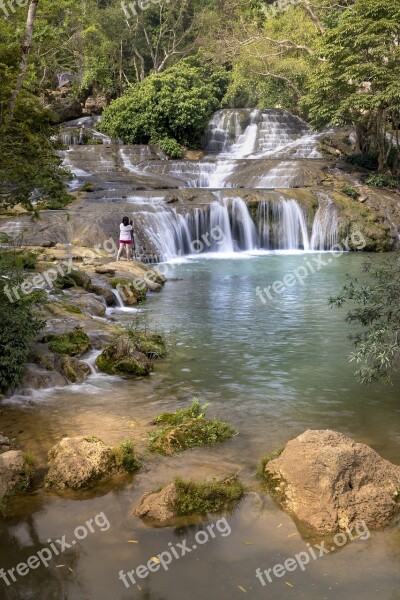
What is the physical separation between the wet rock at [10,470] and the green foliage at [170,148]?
92.0ft

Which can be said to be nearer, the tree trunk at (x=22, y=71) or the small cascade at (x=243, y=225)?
the tree trunk at (x=22, y=71)

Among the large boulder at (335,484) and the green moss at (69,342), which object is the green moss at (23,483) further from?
the green moss at (69,342)

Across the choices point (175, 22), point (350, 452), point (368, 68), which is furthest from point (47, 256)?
point (175, 22)

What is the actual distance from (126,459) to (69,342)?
3.81 meters

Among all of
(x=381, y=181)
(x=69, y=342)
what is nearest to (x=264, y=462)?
(x=69, y=342)

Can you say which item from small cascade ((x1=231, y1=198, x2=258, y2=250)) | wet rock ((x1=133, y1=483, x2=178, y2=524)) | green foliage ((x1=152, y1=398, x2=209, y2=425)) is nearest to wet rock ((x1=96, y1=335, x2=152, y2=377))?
green foliage ((x1=152, y1=398, x2=209, y2=425))

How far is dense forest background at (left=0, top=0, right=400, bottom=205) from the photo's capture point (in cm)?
2353

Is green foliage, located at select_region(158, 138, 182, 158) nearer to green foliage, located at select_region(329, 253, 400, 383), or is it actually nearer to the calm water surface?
the calm water surface

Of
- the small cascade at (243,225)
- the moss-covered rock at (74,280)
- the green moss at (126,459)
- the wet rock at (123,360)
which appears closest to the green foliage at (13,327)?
the wet rock at (123,360)

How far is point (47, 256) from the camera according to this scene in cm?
1476

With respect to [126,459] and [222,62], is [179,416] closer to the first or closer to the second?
[126,459]

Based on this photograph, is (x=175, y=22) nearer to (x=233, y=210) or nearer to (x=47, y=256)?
(x=233, y=210)

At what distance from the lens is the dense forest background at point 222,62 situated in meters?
23.5

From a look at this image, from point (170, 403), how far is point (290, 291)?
8142 mm
